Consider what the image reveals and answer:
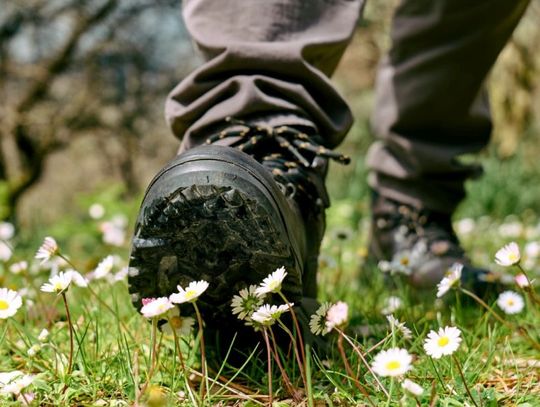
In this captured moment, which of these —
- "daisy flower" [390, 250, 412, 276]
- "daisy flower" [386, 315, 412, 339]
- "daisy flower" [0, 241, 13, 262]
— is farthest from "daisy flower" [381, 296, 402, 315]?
"daisy flower" [0, 241, 13, 262]

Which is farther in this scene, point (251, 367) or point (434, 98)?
point (434, 98)

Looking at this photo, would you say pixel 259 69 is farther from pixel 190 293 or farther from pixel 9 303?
pixel 9 303

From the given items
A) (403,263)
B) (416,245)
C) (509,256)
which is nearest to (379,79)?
(416,245)

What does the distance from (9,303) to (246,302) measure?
39 cm

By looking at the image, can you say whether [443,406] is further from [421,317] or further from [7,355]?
[7,355]

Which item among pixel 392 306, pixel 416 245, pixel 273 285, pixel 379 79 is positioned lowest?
pixel 416 245

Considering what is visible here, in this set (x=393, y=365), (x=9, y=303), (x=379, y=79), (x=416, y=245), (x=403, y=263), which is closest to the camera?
(x=393, y=365)

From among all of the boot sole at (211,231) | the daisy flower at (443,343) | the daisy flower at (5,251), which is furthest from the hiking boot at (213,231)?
the daisy flower at (5,251)

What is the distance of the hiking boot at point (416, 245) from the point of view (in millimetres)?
1879

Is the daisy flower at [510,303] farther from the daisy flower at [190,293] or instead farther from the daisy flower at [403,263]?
the daisy flower at [190,293]

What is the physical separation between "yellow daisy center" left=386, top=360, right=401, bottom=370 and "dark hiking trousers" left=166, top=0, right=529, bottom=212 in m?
0.65

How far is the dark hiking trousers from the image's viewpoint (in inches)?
55.4

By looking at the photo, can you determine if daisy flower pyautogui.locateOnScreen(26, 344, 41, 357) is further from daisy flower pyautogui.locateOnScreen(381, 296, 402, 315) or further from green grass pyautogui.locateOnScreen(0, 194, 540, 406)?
daisy flower pyautogui.locateOnScreen(381, 296, 402, 315)

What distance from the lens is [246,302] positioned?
1.09m
